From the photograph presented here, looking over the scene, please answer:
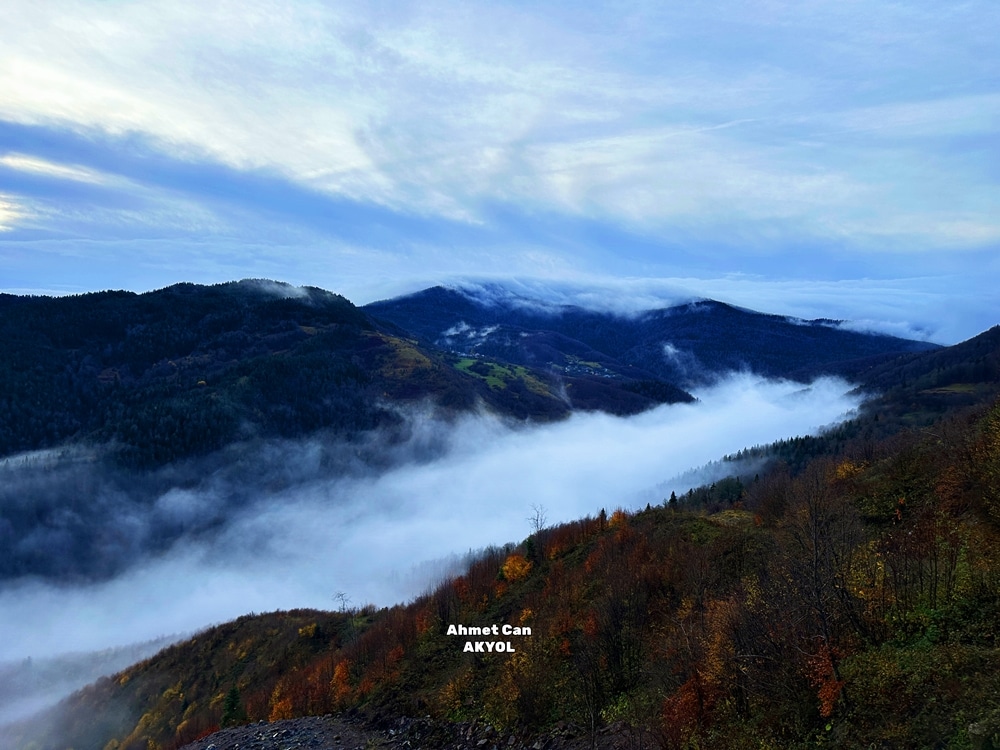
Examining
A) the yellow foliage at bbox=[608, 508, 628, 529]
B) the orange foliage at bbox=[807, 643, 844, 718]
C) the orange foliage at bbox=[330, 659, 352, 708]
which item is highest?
the orange foliage at bbox=[807, 643, 844, 718]

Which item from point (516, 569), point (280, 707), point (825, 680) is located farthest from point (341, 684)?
point (825, 680)

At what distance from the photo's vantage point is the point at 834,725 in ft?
77.4

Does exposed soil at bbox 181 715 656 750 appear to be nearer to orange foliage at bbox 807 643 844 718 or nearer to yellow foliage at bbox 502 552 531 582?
orange foliage at bbox 807 643 844 718

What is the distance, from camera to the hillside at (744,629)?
24109 millimetres

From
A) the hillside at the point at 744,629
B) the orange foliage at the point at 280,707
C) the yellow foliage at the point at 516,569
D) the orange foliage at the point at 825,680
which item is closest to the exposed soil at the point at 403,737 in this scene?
the hillside at the point at 744,629

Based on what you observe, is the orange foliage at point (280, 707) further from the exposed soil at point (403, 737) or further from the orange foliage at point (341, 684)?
the exposed soil at point (403, 737)

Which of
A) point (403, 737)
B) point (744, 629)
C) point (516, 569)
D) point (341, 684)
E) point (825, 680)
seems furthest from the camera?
point (516, 569)

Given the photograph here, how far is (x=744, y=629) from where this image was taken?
29.8m

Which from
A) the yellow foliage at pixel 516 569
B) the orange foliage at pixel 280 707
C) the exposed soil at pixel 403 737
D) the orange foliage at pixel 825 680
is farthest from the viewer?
the yellow foliage at pixel 516 569

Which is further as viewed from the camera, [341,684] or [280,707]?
[280,707]

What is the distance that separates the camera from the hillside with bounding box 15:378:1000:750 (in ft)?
79.1

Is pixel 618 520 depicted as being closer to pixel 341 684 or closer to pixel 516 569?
pixel 516 569

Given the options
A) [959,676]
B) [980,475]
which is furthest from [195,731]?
[980,475]

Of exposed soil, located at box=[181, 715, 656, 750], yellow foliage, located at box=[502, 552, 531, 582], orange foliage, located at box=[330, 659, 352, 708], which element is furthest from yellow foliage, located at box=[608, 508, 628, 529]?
orange foliage, located at box=[330, 659, 352, 708]
